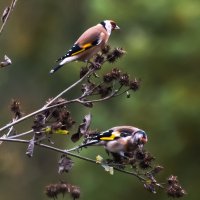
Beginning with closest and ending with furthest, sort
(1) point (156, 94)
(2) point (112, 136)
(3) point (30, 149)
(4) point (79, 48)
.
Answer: (3) point (30, 149), (2) point (112, 136), (4) point (79, 48), (1) point (156, 94)

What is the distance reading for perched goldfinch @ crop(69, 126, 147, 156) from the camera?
5480mm

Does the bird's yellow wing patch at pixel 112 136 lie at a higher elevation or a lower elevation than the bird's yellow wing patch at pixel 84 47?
lower

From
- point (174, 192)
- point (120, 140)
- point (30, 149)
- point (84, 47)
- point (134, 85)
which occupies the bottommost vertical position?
point (174, 192)

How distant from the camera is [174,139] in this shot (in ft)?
43.9

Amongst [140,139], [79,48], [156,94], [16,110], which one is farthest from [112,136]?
[156,94]

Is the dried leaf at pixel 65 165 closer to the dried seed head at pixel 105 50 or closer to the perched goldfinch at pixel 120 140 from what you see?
the perched goldfinch at pixel 120 140

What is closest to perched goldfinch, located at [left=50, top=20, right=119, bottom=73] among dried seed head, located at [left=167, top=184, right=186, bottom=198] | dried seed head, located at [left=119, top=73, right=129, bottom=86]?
dried seed head, located at [left=119, top=73, right=129, bottom=86]

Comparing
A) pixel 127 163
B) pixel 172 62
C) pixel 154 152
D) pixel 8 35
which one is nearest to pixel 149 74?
pixel 172 62

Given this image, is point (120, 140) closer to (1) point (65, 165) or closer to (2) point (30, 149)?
(1) point (65, 165)

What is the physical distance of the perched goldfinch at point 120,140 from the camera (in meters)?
5.48

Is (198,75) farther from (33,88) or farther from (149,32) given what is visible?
(33,88)

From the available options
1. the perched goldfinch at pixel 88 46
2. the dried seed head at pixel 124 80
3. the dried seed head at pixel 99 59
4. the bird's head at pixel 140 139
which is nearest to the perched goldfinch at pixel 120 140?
the bird's head at pixel 140 139

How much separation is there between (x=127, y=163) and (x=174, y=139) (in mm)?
8203

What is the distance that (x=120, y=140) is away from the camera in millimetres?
5699
